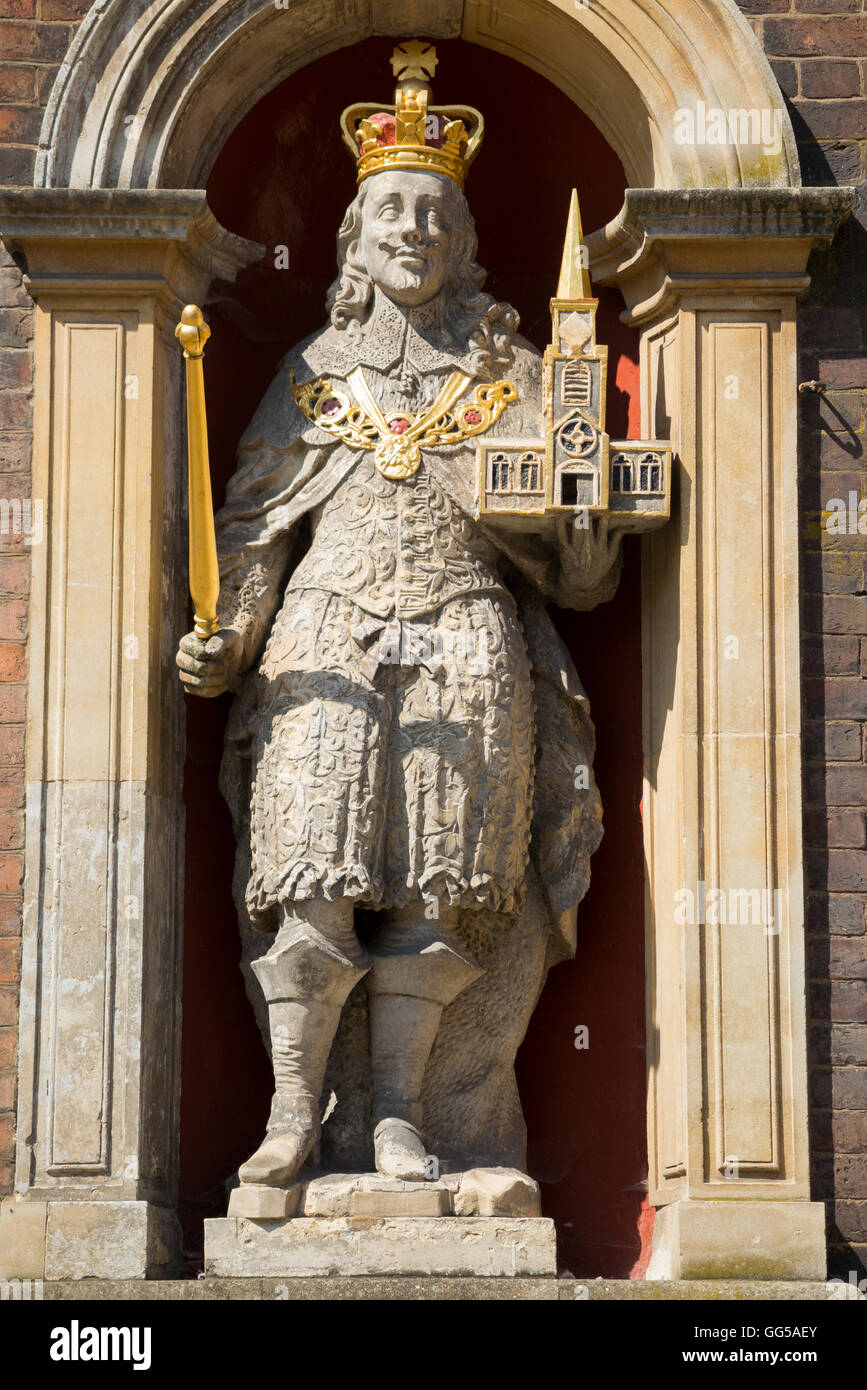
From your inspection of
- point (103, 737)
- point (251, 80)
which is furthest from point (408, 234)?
point (103, 737)

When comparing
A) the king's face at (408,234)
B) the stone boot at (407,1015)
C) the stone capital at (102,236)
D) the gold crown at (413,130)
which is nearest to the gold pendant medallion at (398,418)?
the king's face at (408,234)

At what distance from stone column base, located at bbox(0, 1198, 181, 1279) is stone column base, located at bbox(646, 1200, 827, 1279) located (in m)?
1.54

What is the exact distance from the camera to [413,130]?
28.3ft

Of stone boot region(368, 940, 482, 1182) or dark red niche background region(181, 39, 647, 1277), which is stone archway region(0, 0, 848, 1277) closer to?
dark red niche background region(181, 39, 647, 1277)

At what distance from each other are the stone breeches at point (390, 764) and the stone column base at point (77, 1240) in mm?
1015

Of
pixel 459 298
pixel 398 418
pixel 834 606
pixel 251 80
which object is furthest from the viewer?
pixel 251 80

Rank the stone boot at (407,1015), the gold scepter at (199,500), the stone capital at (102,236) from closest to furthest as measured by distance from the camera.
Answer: the gold scepter at (199,500) < the stone boot at (407,1015) < the stone capital at (102,236)

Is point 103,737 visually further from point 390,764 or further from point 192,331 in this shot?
point 192,331

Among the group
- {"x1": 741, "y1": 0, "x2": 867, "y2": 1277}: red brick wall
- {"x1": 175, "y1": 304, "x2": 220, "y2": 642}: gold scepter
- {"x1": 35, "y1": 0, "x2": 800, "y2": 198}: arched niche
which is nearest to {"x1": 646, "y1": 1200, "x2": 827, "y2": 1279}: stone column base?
{"x1": 741, "y1": 0, "x2": 867, "y2": 1277}: red brick wall

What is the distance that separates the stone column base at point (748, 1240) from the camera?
7781mm

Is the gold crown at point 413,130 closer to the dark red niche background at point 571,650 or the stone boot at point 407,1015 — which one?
the dark red niche background at point 571,650

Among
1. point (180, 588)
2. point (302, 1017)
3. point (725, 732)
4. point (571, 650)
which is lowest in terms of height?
point (302, 1017)

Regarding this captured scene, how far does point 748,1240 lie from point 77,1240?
1928 mm

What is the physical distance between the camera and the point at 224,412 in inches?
354
